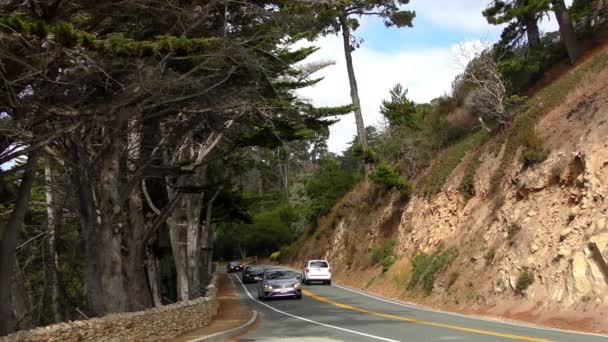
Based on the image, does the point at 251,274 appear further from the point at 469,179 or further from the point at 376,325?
the point at 376,325

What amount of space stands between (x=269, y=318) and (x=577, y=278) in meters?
10.4

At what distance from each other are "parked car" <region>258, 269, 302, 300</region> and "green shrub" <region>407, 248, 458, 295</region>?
5.39 meters

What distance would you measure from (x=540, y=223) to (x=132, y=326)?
15.7 m

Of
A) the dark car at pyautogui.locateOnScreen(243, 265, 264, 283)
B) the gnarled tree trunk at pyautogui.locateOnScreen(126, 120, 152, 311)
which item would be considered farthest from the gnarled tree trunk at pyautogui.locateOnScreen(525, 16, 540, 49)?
the dark car at pyautogui.locateOnScreen(243, 265, 264, 283)

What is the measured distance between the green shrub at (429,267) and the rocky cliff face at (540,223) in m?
→ 0.52

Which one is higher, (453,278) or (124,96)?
(124,96)

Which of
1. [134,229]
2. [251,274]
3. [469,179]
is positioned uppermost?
[469,179]

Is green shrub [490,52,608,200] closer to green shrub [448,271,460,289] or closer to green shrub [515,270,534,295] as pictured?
green shrub [448,271,460,289]

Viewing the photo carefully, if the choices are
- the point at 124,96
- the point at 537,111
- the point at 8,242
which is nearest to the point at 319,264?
the point at 537,111

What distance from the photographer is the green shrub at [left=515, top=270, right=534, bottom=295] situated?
21594mm

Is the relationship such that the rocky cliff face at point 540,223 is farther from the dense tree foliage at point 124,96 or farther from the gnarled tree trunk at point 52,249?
the gnarled tree trunk at point 52,249

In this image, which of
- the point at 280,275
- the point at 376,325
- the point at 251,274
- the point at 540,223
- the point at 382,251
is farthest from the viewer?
the point at 251,274

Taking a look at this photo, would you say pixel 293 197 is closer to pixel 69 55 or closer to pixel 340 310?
pixel 340 310

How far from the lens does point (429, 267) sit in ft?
98.5
